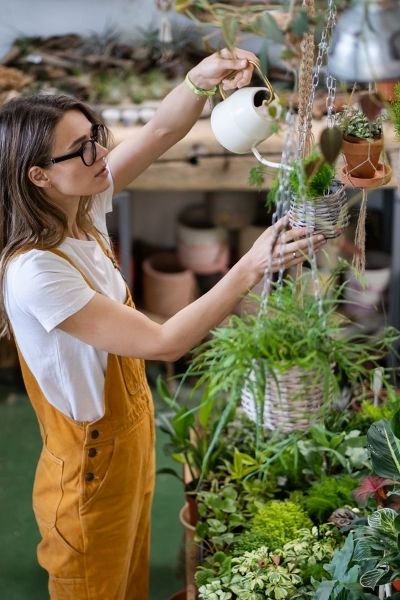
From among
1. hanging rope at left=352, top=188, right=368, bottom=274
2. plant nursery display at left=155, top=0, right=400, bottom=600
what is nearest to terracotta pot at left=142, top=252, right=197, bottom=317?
plant nursery display at left=155, top=0, right=400, bottom=600

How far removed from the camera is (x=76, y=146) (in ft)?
7.44

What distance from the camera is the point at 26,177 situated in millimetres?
2244

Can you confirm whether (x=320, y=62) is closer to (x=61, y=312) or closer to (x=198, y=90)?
(x=198, y=90)

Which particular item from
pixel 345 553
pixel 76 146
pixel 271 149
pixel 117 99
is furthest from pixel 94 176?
pixel 117 99

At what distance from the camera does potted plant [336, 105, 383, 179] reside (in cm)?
222

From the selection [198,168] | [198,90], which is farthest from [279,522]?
[198,168]

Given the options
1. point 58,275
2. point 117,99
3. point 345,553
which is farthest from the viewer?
point 117,99

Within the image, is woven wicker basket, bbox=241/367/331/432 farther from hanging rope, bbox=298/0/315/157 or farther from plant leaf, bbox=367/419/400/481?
hanging rope, bbox=298/0/315/157

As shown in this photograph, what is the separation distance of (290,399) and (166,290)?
2328 millimetres

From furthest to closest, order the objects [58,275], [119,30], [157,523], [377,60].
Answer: [119,30], [377,60], [157,523], [58,275]

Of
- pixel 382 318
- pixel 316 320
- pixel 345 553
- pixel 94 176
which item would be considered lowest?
pixel 382 318

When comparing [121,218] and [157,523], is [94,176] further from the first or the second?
[121,218]

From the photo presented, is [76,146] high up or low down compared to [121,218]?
up

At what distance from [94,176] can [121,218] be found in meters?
2.20
